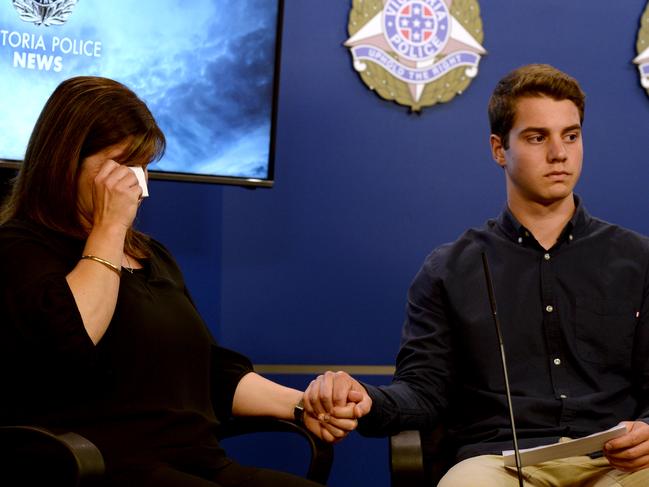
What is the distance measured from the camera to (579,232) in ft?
7.89

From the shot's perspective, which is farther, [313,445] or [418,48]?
[418,48]

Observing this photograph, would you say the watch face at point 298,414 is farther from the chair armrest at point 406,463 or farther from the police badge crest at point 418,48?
the police badge crest at point 418,48

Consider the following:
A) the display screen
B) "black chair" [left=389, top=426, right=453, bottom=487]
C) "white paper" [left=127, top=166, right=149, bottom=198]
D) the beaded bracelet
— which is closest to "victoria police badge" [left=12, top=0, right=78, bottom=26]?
the display screen

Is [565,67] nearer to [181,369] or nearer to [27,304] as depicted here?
[181,369]

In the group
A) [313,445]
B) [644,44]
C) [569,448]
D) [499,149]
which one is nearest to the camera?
[569,448]

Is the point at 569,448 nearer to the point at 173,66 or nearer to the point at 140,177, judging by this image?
the point at 140,177

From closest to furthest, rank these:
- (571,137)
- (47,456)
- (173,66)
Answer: (47,456)
(571,137)
(173,66)

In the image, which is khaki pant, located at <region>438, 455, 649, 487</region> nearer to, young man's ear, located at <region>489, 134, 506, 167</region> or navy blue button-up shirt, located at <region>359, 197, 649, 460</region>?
navy blue button-up shirt, located at <region>359, 197, 649, 460</region>

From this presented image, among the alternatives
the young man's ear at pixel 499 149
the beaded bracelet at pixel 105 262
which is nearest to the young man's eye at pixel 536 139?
the young man's ear at pixel 499 149

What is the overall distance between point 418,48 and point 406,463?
1.81 m

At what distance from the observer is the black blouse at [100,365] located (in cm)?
173

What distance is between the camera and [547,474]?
211cm

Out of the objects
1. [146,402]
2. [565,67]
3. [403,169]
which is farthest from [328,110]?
[146,402]

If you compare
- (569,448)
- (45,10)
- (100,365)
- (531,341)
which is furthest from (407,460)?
(45,10)
